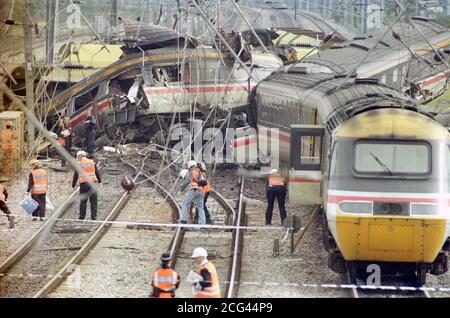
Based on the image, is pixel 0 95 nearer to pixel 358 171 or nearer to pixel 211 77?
pixel 211 77

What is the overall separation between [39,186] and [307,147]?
4.81 metres

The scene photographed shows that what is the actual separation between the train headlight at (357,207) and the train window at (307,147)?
1.60m

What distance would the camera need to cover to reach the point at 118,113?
26625 millimetres

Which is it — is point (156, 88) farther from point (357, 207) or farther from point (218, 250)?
point (357, 207)

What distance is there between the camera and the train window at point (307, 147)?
45.1 feet

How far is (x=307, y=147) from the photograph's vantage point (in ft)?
50.0

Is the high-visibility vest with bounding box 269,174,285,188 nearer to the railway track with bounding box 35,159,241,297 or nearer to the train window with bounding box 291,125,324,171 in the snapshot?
the railway track with bounding box 35,159,241,297

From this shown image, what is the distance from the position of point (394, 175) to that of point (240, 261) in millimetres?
3071

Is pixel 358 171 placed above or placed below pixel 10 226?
above

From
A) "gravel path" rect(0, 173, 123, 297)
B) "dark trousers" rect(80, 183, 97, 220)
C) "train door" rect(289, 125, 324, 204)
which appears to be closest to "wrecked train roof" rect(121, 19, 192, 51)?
"gravel path" rect(0, 173, 123, 297)

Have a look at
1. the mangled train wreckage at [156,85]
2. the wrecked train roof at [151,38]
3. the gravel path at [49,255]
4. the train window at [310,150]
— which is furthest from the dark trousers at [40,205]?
the wrecked train roof at [151,38]
